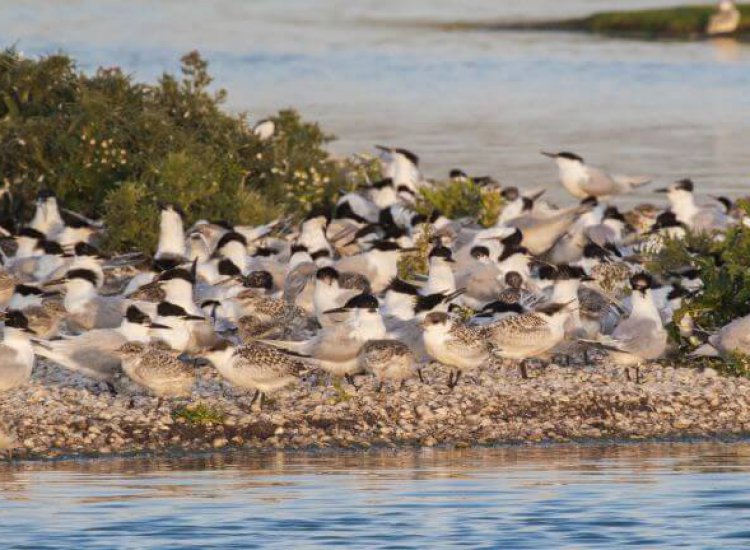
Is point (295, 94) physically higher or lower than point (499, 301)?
higher

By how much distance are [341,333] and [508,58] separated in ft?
115

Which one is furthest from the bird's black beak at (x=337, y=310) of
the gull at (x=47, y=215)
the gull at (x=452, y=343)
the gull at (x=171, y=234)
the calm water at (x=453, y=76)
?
the calm water at (x=453, y=76)

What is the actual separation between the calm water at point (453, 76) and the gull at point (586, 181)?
3.06 m

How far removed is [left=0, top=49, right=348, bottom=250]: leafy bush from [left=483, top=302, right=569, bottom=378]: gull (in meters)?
5.70

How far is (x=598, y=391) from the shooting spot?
13.3 m

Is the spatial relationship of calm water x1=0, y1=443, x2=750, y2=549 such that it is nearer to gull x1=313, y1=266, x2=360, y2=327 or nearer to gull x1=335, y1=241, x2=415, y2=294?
gull x1=313, y1=266, x2=360, y2=327

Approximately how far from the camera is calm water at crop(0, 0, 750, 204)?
1195 inches

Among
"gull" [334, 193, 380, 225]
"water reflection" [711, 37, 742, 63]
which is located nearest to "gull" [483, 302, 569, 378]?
"gull" [334, 193, 380, 225]

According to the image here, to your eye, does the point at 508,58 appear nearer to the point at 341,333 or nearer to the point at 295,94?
the point at 295,94

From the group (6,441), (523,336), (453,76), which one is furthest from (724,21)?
(6,441)

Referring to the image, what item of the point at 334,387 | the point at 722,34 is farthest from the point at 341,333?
the point at 722,34

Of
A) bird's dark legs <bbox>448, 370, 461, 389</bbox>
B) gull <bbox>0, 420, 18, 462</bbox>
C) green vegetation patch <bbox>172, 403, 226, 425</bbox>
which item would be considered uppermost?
bird's dark legs <bbox>448, 370, 461, 389</bbox>

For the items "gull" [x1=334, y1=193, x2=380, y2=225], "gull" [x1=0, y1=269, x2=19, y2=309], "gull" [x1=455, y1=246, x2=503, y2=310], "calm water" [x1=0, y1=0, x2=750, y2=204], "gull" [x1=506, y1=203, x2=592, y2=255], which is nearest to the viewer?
"gull" [x1=0, y1=269, x2=19, y2=309]

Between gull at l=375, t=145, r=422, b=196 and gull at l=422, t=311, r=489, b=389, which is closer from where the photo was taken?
gull at l=422, t=311, r=489, b=389
